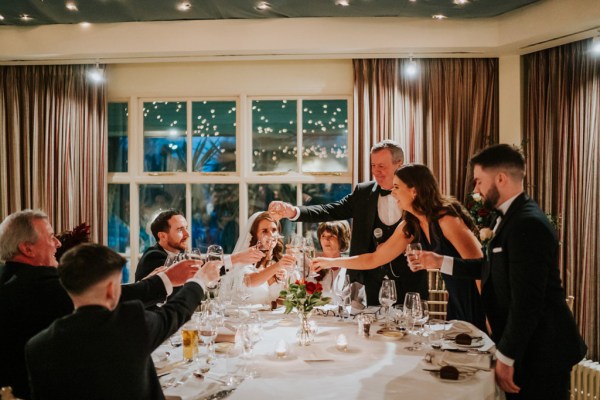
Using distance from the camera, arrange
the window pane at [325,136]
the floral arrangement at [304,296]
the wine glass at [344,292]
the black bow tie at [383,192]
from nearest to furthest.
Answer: the floral arrangement at [304,296], the wine glass at [344,292], the black bow tie at [383,192], the window pane at [325,136]

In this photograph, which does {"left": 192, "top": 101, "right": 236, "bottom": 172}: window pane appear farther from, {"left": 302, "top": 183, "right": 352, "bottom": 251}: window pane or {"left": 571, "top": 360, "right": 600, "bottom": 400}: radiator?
{"left": 571, "top": 360, "right": 600, "bottom": 400}: radiator

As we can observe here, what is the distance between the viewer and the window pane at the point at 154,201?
570cm

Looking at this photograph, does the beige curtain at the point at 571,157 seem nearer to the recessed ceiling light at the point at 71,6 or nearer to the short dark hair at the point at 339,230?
the short dark hair at the point at 339,230

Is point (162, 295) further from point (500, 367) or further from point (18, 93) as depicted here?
point (18, 93)

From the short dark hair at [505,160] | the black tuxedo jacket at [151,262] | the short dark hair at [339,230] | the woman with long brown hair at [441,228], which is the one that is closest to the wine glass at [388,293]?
the woman with long brown hair at [441,228]

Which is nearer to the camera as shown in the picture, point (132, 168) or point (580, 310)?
point (580, 310)

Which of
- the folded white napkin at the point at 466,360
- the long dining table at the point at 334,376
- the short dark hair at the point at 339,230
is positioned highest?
the short dark hair at the point at 339,230

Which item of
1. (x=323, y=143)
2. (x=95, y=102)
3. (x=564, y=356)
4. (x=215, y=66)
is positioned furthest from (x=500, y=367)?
(x=95, y=102)

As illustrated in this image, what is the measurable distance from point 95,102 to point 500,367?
15.5 ft

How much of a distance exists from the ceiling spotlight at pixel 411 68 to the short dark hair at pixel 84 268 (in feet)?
13.5

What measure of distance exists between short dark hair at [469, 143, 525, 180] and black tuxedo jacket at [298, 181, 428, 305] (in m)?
1.36

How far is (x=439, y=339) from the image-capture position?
241cm

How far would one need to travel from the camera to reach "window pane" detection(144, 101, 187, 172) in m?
5.64

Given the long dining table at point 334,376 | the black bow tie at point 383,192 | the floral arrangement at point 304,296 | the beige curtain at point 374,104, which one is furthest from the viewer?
the beige curtain at point 374,104
